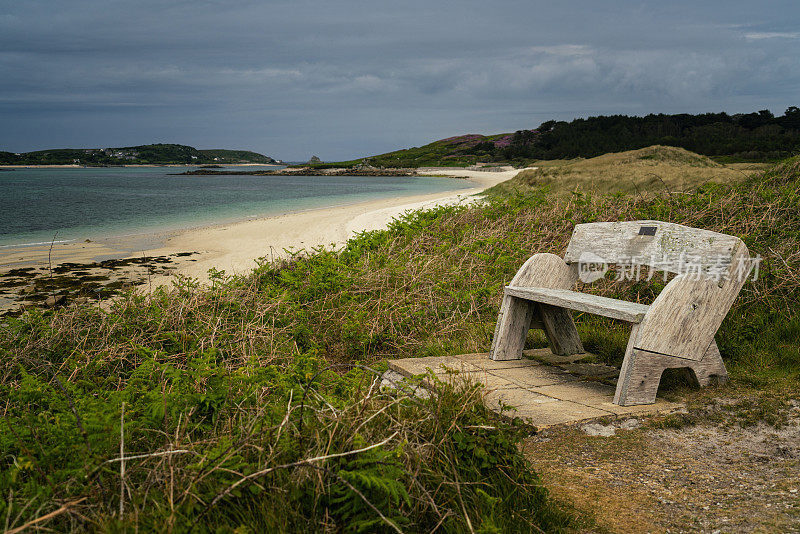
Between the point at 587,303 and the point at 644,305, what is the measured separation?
37cm

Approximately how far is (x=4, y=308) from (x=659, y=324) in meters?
9.96

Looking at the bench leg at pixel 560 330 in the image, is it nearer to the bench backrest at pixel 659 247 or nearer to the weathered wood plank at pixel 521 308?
the weathered wood plank at pixel 521 308

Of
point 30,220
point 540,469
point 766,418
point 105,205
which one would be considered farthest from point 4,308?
point 105,205

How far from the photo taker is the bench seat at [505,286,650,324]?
3.52 metres

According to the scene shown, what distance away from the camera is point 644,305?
12.1 feet

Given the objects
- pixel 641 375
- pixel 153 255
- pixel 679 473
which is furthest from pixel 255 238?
pixel 679 473

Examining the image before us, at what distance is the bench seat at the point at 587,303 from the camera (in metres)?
3.52

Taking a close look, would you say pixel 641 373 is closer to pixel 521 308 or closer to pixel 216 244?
pixel 521 308

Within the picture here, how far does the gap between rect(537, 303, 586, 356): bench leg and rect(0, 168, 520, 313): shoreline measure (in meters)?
4.50

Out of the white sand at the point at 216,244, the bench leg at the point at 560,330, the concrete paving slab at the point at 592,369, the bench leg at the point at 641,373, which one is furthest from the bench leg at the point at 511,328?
the white sand at the point at 216,244

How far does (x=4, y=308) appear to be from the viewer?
923 centimetres

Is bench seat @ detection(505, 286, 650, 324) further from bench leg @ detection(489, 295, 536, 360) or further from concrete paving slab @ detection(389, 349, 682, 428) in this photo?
concrete paving slab @ detection(389, 349, 682, 428)

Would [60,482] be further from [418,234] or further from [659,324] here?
[418,234]

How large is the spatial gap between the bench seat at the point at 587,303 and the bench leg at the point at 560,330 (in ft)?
1.16
